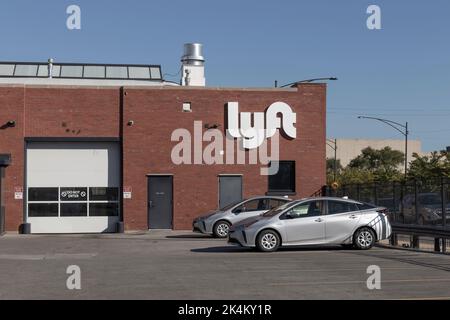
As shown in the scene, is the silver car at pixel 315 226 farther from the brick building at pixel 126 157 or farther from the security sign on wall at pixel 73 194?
the security sign on wall at pixel 73 194

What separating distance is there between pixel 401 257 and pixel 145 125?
17013 millimetres

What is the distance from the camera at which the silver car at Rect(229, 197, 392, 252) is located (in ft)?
66.0

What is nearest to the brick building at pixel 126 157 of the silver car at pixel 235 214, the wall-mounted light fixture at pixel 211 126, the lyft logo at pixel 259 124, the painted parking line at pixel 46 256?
the wall-mounted light fixture at pixel 211 126

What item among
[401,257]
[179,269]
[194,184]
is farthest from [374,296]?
Result: [194,184]

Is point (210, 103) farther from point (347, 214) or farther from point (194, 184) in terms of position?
point (347, 214)

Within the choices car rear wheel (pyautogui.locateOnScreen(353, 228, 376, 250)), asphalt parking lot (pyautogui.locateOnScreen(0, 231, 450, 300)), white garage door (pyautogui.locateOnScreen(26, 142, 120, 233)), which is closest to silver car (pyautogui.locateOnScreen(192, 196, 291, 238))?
asphalt parking lot (pyautogui.locateOnScreen(0, 231, 450, 300))

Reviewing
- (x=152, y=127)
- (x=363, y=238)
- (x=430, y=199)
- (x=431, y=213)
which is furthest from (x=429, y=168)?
(x=363, y=238)

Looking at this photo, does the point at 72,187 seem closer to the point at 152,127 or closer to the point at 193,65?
the point at 152,127

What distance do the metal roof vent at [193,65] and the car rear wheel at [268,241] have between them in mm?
25772

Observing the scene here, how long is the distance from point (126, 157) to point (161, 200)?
2.45 meters

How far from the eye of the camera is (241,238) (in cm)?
2023

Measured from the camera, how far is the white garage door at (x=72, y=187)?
106 feet

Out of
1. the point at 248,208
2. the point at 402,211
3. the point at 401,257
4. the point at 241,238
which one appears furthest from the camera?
the point at 248,208

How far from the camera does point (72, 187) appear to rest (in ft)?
107
